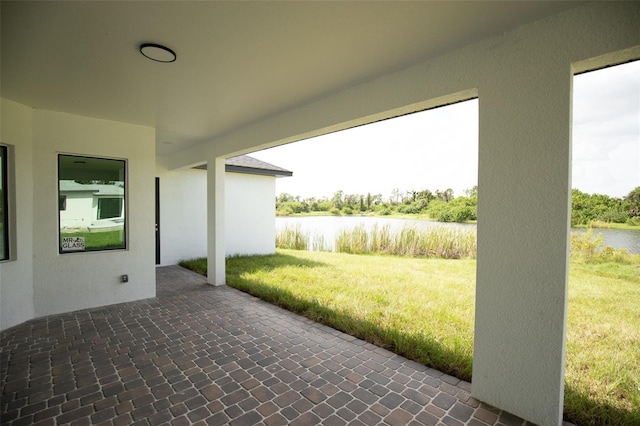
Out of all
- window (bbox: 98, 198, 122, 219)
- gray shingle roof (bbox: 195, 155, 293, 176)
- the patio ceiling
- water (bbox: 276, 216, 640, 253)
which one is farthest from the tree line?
gray shingle roof (bbox: 195, 155, 293, 176)

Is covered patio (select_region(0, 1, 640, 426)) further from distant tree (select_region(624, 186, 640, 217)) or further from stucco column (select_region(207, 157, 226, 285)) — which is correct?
distant tree (select_region(624, 186, 640, 217))

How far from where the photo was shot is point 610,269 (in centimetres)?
555

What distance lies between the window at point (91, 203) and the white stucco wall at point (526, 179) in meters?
5.19

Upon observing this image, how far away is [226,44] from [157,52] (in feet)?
2.15

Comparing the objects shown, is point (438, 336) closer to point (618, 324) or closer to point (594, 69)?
point (618, 324)

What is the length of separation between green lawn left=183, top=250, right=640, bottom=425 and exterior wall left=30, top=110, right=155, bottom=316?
2.01m

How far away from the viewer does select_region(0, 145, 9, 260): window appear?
154 inches

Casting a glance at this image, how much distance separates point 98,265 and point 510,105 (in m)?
6.06

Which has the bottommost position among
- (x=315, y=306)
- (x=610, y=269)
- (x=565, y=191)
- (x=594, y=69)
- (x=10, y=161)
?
(x=315, y=306)

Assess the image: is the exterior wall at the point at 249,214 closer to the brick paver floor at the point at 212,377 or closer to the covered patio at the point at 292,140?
the covered patio at the point at 292,140

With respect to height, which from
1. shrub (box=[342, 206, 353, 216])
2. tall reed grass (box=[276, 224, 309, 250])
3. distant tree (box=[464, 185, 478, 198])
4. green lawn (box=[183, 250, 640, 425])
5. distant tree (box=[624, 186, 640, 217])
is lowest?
green lawn (box=[183, 250, 640, 425])

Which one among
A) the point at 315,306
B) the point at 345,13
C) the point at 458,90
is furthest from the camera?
the point at 315,306

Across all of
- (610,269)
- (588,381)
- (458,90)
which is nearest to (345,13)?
(458,90)

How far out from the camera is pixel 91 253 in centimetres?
483
